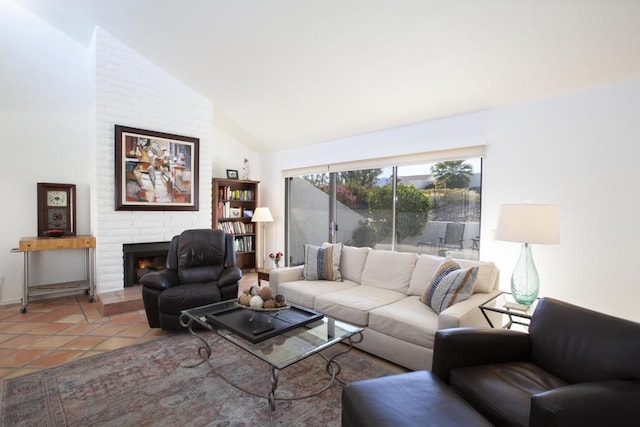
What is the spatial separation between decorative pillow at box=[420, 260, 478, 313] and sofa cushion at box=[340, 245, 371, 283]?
100 centimetres

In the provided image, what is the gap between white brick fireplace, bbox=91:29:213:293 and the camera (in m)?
3.85

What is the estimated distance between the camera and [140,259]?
433 centimetres

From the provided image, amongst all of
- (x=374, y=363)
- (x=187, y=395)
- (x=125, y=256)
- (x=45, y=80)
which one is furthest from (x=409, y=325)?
(x=45, y=80)

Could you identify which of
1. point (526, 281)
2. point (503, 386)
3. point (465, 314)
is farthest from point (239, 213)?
point (503, 386)

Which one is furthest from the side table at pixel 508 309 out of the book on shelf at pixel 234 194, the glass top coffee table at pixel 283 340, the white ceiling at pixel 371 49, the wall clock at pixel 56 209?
the wall clock at pixel 56 209

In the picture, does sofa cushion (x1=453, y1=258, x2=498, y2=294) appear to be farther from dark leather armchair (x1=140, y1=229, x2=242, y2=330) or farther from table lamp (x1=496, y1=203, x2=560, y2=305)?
dark leather armchair (x1=140, y1=229, x2=242, y2=330)

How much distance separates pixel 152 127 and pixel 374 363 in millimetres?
3969

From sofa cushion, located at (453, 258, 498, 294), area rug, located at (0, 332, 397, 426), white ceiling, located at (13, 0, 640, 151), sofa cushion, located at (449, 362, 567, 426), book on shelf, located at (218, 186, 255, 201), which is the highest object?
white ceiling, located at (13, 0, 640, 151)

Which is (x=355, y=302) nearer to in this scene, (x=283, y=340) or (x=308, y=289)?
(x=308, y=289)

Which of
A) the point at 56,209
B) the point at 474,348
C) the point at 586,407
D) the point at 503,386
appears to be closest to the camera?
the point at 586,407

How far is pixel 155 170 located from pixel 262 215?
1809mm

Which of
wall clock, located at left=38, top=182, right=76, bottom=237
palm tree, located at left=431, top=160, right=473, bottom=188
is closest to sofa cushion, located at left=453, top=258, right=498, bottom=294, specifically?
palm tree, located at left=431, top=160, right=473, bottom=188

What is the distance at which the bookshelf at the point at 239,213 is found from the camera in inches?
211

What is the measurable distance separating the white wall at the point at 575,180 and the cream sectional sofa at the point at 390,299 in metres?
0.66
